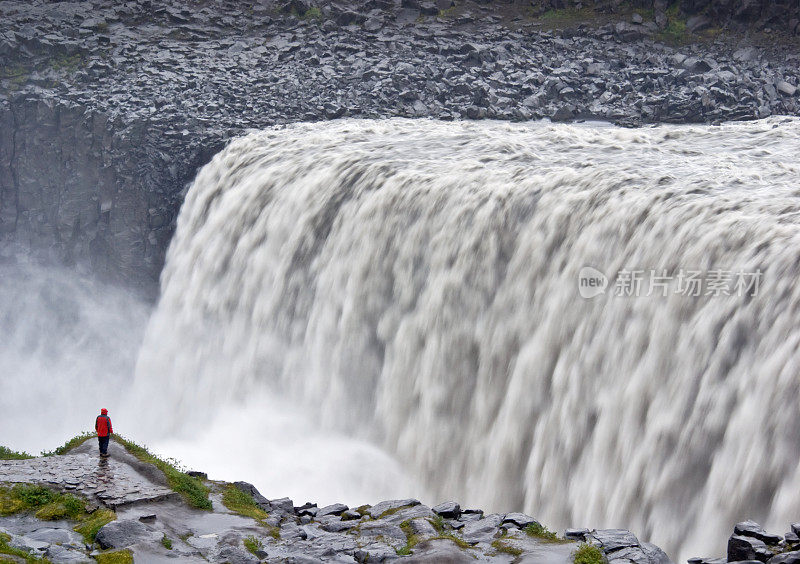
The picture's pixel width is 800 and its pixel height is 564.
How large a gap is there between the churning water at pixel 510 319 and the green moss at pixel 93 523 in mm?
7083

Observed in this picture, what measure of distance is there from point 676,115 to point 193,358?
18.4m

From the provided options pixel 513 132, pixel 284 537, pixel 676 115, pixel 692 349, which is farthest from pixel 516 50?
pixel 284 537

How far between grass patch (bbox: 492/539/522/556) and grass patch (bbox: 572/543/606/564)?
0.85 metres

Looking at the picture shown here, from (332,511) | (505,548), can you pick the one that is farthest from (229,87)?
(505,548)

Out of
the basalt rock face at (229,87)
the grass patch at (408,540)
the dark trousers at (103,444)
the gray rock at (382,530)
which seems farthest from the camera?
the basalt rock face at (229,87)

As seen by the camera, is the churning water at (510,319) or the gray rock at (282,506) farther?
the gray rock at (282,506)

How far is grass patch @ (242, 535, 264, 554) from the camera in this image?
12308mm

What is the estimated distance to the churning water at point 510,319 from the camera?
13875 millimetres

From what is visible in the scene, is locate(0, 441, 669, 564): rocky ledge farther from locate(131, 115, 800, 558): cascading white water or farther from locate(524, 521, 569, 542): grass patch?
locate(131, 115, 800, 558): cascading white water

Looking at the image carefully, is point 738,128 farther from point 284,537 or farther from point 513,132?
point 284,537

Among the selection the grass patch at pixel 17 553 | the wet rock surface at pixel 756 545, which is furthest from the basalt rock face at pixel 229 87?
the wet rock surface at pixel 756 545

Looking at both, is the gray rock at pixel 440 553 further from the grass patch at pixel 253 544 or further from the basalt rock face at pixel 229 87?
the basalt rock face at pixel 229 87

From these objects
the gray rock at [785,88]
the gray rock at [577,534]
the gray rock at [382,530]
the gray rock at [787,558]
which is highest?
the gray rock at [785,88]

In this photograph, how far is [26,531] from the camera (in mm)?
12273
